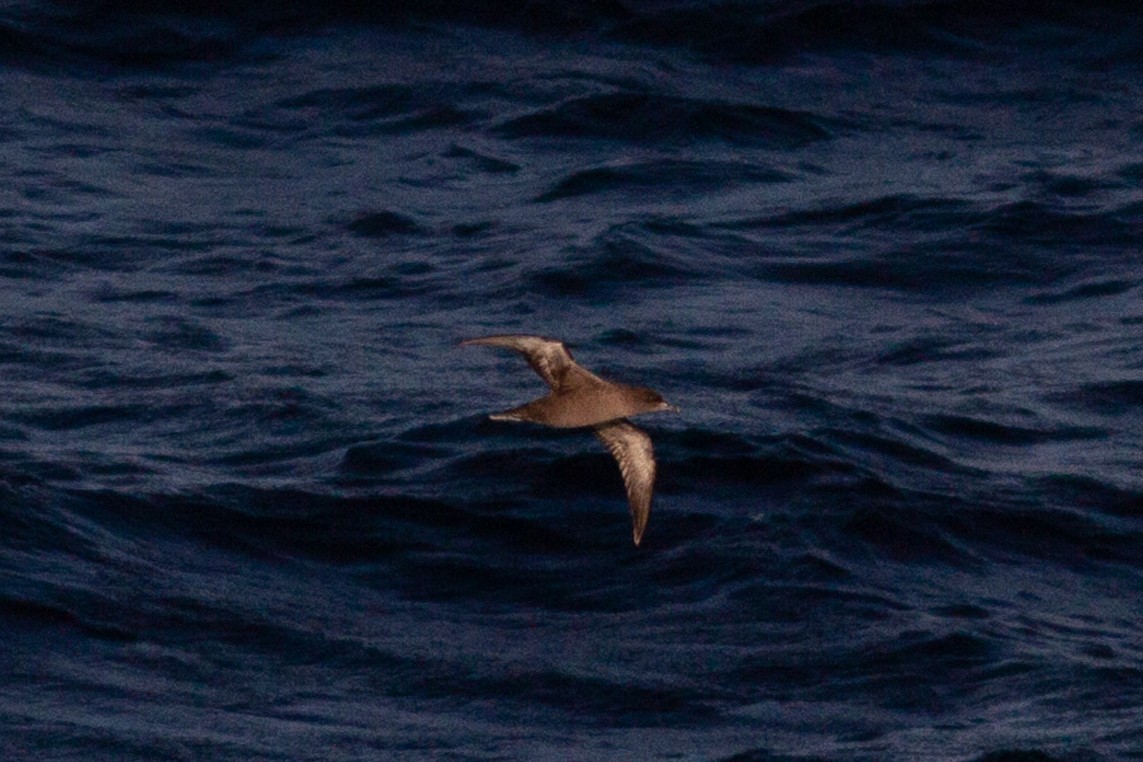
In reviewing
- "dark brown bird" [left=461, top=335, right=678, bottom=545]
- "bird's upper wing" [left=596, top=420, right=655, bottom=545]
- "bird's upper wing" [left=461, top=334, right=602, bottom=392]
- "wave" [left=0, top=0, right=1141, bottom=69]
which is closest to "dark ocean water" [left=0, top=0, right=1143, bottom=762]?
"wave" [left=0, top=0, right=1141, bottom=69]

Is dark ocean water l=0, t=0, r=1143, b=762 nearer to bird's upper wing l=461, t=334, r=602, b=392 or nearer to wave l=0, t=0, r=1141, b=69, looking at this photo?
wave l=0, t=0, r=1141, b=69

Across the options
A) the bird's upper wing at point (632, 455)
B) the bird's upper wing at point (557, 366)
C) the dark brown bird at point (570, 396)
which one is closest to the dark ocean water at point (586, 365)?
the bird's upper wing at point (632, 455)

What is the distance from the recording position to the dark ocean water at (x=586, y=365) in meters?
13.0

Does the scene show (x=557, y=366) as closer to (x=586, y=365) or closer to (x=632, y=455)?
(x=632, y=455)

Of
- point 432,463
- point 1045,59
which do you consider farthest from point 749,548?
point 1045,59

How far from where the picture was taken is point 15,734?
40.0 ft

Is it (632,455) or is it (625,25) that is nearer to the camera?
(632,455)

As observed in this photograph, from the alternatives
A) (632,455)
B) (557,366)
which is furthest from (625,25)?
(557,366)

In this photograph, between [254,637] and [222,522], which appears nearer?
[254,637]

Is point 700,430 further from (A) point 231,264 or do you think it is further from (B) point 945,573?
(A) point 231,264

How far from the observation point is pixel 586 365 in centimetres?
1658

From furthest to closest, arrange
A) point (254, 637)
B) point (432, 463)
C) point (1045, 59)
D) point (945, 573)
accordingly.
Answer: point (1045, 59) → point (432, 463) → point (945, 573) → point (254, 637)

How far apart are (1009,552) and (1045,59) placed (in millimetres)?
9467

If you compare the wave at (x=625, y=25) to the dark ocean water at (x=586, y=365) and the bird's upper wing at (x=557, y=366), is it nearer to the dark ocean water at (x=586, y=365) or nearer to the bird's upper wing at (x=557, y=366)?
the dark ocean water at (x=586, y=365)
